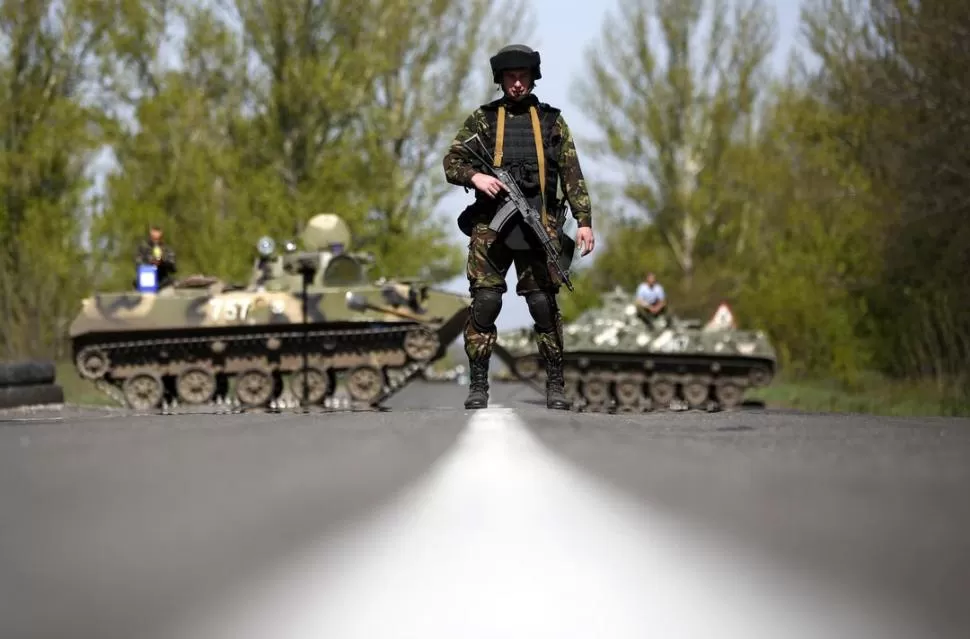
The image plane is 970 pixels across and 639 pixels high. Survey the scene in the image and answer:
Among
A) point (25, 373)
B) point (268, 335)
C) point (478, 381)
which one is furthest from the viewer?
point (268, 335)

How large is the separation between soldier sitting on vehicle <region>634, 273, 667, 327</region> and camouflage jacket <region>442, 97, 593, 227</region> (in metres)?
21.3

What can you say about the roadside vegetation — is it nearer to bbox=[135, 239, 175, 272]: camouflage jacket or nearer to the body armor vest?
bbox=[135, 239, 175, 272]: camouflage jacket

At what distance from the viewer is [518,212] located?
8.18 metres

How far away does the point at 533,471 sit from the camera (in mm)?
4902

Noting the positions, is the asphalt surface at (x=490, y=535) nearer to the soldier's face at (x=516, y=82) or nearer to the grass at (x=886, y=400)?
the soldier's face at (x=516, y=82)

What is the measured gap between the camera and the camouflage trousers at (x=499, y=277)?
8.32m

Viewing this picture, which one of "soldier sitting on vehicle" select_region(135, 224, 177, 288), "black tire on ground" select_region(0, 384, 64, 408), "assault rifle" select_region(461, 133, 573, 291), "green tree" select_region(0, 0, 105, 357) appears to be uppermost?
"green tree" select_region(0, 0, 105, 357)

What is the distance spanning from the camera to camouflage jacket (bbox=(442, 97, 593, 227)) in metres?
8.20

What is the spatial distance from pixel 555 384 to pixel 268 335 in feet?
54.3

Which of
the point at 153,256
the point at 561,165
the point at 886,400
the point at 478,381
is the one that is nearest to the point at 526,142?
the point at 561,165

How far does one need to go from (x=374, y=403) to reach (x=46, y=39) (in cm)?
1697

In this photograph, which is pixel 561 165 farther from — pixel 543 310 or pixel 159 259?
pixel 159 259

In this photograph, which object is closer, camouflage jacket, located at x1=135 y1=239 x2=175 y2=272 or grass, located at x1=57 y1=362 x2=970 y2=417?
grass, located at x1=57 y1=362 x2=970 y2=417

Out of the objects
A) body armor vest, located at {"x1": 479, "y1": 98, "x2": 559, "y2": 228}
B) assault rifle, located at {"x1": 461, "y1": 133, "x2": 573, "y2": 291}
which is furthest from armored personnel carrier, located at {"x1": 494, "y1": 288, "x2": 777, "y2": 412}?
assault rifle, located at {"x1": 461, "y1": 133, "x2": 573, "y2": 291}
